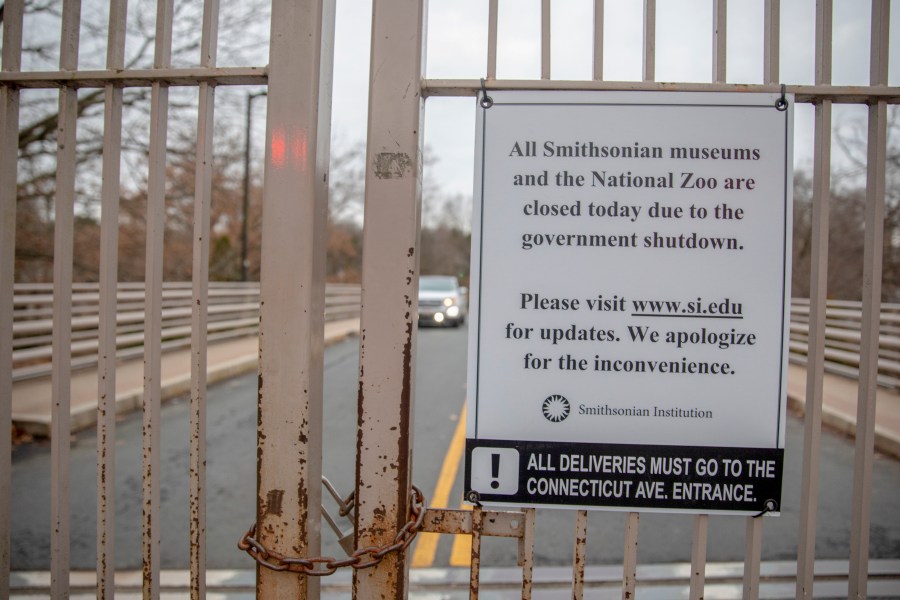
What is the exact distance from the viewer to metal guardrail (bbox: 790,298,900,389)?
795cm

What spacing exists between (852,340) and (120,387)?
1152 cm

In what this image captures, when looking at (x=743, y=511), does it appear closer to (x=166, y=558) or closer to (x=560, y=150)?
(x=560, y=150)

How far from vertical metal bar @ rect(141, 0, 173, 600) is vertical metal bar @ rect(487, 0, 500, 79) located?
1.05m

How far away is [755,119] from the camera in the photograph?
1655 mm

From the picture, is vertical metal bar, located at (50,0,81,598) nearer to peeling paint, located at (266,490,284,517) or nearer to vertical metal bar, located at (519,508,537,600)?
peeling paint, located at (266,490,284,517)

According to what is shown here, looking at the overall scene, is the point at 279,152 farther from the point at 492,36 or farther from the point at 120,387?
the point at 120,387

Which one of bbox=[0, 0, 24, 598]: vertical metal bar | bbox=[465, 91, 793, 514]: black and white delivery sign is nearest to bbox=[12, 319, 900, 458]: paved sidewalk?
bbox=[0, 0, 24, 598]: vertical metal bar

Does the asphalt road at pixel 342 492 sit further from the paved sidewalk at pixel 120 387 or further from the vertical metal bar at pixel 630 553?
the vertical metal bar at pixel 630 553

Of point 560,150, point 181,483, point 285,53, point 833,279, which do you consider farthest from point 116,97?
point 833,279

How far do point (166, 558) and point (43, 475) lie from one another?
7.66 ft

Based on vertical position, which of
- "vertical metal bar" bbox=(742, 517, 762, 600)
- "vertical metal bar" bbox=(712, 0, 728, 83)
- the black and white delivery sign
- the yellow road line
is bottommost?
the yellow road line

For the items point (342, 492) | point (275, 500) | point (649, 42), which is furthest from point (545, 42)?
point (342, 492)

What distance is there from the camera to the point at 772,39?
1672 mm

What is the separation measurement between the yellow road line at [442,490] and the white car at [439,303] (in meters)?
12.5
